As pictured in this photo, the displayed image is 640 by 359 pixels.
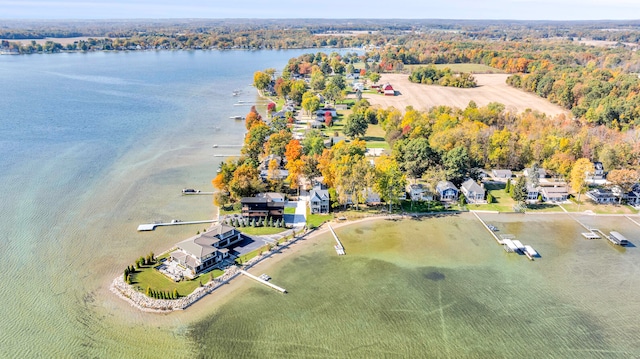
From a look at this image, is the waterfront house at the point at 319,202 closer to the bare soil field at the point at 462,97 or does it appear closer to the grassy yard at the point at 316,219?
the grassy yard at the point at 316,219

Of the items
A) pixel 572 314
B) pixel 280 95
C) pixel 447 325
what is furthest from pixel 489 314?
pixel 280 95

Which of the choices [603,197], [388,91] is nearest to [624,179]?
[603,197]

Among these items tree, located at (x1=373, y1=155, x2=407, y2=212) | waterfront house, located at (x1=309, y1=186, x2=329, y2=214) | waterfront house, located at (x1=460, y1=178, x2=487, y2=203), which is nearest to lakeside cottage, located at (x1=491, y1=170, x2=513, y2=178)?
waterfront house, located at (x1=460, y1=178, x2=487, y2=203)

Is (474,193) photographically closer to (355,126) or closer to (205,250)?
(355,126)

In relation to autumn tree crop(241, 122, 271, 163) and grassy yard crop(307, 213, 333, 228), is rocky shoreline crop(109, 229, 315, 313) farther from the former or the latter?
autumn tree crop(241, 122, 271, 163)

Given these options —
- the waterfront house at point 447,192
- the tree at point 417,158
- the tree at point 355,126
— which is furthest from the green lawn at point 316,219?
the tree at point 355,126

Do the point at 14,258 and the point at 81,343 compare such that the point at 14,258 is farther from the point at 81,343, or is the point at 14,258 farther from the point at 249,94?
the point at 249,94
